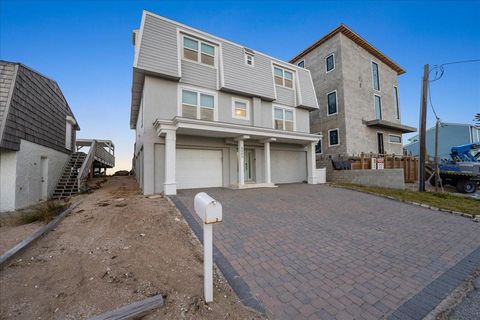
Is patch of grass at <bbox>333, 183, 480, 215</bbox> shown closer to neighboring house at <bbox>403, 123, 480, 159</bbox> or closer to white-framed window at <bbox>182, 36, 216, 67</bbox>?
white-framed window at <bbox>182, 36, 216, 67</bbox>

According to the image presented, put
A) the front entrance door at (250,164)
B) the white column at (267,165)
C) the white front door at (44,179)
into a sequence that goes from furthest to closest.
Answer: the front entrance door at (250,164) → the white column at (267,165) → the white front door at (44,179)

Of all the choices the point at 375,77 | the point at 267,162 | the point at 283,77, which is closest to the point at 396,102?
the point at 375,77

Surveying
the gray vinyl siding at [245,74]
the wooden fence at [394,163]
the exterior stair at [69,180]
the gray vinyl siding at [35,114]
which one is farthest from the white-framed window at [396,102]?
the gray vinyl siding at [35,114]

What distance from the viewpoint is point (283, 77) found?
13.5 meters

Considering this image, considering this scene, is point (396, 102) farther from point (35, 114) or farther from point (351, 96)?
point (35, 114)

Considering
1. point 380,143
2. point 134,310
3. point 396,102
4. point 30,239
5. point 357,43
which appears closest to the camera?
point 134,310

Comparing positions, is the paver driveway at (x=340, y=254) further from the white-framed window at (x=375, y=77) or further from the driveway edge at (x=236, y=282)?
the white-framed window at (x=375, y=77)

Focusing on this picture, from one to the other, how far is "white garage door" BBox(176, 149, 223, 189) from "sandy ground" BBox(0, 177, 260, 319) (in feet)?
16.5

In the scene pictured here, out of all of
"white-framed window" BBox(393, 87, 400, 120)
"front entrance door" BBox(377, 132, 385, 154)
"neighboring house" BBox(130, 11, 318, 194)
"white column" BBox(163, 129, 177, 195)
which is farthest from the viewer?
"white-framed window" BBox(393, 87, 400, 120)

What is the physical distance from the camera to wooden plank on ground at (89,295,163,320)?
6.15 ft

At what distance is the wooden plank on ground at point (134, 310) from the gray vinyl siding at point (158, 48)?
913 cm

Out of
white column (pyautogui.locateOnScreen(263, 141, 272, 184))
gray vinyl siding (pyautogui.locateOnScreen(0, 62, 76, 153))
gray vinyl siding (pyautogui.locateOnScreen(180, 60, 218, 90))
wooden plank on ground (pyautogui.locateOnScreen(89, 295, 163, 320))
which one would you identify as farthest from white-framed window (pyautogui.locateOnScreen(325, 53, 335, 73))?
gray vinyl siding (pyautogui.locateOnScreen(0, 62, 76, 153))

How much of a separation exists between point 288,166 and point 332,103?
8109 millimetres

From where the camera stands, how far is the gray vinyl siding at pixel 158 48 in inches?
339
